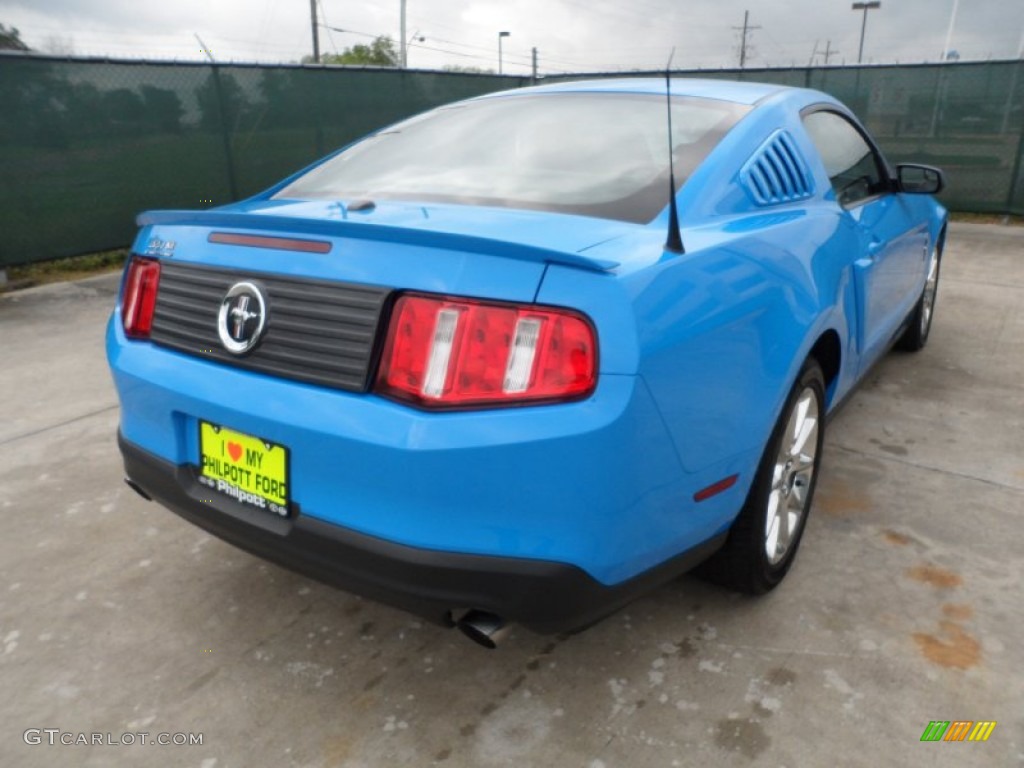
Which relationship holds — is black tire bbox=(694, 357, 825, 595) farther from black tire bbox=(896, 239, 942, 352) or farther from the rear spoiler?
black tire bbox=(896, 239, 942, 352)

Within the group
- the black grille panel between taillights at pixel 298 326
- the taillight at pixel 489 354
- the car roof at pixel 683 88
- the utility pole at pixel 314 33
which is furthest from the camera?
the utility pole at pixel 314 33

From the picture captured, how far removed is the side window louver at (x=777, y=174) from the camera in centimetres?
226

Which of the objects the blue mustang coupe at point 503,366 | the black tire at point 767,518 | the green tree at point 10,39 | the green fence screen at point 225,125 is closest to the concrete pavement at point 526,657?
the black tire at point 767,518

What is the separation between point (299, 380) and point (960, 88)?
10697mm

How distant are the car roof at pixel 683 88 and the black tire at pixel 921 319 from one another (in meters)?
2.15

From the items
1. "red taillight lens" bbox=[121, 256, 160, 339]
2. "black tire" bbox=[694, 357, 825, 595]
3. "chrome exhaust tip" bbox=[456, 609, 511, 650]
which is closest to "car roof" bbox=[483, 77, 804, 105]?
"black tire" bbox=[694, 357, 825, 595]

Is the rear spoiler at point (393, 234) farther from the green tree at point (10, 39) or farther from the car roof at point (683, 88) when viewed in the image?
the green tree at point (10, 39)

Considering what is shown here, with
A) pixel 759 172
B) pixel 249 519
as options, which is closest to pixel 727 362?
pixel 759 172

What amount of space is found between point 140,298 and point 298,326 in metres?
0.68

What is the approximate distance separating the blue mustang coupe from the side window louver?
13mm

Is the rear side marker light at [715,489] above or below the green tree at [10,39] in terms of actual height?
below

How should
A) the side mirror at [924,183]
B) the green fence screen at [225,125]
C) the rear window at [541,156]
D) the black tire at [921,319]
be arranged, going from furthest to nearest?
the green fence screen at [225,125], the black tire at [921,319], the side mirror at [924,183], the rear window at [541,156]

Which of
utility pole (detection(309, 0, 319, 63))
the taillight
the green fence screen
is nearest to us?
the taillight

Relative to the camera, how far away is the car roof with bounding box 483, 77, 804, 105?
2.60 m
